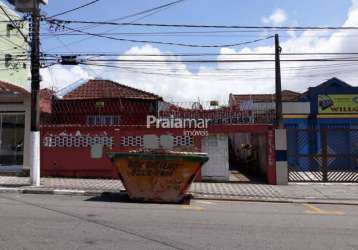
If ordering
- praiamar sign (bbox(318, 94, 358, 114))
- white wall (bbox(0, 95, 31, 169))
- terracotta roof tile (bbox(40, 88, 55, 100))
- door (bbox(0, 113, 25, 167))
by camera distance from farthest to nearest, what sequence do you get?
praiamar sign (bbox(318, 94, 358, 114)) → terracotta roof tile (bbox(40, 88, 55, 100)) → door (bbox(0, 113, 25, 167)) → white wall (bbox(0, 95, 31, 169))

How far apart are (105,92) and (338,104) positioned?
43.0ft

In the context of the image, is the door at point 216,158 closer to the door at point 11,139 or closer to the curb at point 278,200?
the curb at point 278,200

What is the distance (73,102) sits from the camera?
27078mm

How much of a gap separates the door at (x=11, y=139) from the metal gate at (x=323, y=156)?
11.1 m

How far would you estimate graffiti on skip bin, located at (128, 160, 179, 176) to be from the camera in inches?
563

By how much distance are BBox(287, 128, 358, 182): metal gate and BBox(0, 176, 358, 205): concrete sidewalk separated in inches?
35.7

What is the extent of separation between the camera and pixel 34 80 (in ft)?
57.8

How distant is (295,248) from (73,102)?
2083 centimetres

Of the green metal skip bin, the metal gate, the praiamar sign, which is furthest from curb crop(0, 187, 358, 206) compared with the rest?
the praiamar sign

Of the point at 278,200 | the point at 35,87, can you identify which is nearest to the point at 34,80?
the point at 35,87

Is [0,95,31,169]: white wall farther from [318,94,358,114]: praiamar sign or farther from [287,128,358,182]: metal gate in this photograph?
[318,94,358,114]: praiamar sign

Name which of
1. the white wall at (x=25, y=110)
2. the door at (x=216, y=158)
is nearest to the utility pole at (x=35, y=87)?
the white wall at (x=25, y=110)

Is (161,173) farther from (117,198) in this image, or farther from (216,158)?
(216,158)

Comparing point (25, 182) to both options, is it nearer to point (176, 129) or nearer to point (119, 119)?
point (176, 129)
